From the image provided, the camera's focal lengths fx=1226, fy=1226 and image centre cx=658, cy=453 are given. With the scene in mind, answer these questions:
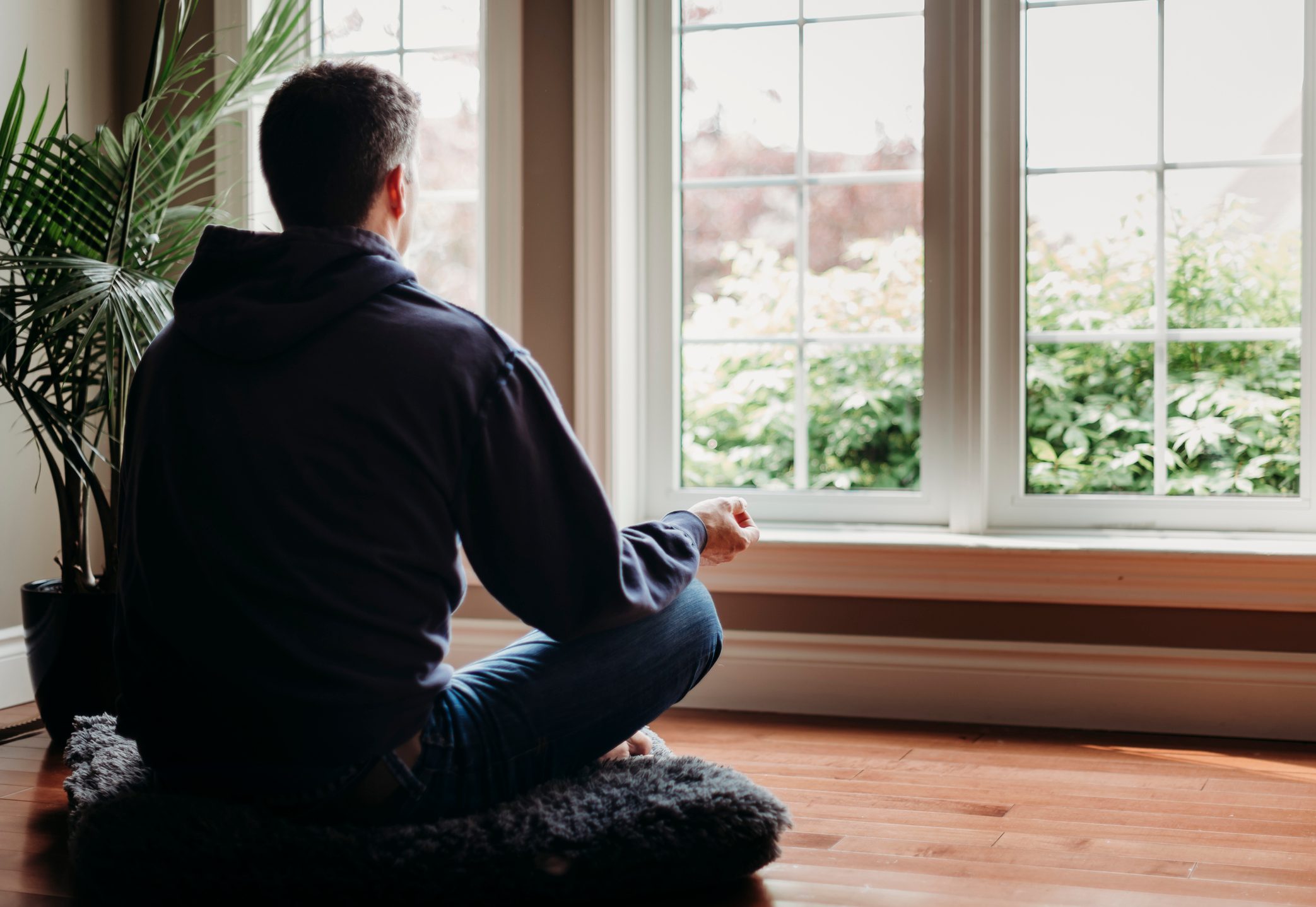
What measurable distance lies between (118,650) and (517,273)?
61.8 inches

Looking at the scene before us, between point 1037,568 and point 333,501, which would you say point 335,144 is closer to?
point 333,501

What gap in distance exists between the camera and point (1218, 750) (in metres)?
2.39

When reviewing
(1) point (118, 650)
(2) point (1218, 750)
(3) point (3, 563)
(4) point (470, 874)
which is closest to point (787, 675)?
(2) point (1218, 750)

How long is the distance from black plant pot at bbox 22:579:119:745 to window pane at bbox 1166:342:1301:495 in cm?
227

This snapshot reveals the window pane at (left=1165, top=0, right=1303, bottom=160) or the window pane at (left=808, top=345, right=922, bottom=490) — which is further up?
the window pane at (left=1165, top=0, right=1303, bottom=160)

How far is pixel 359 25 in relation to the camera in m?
3.14

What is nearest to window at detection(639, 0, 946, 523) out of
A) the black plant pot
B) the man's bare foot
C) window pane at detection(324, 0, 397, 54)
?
window pane at detection(324, 0, 397, 54)

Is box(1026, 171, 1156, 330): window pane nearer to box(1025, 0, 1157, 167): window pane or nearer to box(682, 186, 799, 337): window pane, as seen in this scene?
box(1025, 0, 1157, 167): window pane

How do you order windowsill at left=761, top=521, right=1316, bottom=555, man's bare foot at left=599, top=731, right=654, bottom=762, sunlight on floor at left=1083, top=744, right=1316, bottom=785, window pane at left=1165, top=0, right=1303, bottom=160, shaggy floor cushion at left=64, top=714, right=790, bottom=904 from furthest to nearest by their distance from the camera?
window pane at left=1165, top=0, right=1303, bottom=160 → windowsill at left=761, top=521, right=1316, bottom=555 → sunlight on floor at left=1083, top=744, right=1316, bottom=785 → man's bare foot at left=599, top=731, right=654, bottom=762 → shaggy floor cushion at left=64, top=714, right=790, bottom=904

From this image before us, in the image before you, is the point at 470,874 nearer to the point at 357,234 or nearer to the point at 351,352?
the point at 351,352

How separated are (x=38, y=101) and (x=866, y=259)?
2.00 meters

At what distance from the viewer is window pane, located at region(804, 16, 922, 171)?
→ 2.83 metres

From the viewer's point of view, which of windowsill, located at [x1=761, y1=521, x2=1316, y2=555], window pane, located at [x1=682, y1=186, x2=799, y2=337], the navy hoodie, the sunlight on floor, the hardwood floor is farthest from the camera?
window pane, located at [x1=682, y1=186, x2=799, y2=337]

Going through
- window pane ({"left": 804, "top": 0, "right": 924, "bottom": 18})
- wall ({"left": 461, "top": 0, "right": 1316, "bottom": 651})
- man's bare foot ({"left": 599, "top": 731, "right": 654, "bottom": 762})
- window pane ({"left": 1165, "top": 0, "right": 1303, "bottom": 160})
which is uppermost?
window pane ({"left": 804, "top": 0, "right": 924, "bottom": 18})
